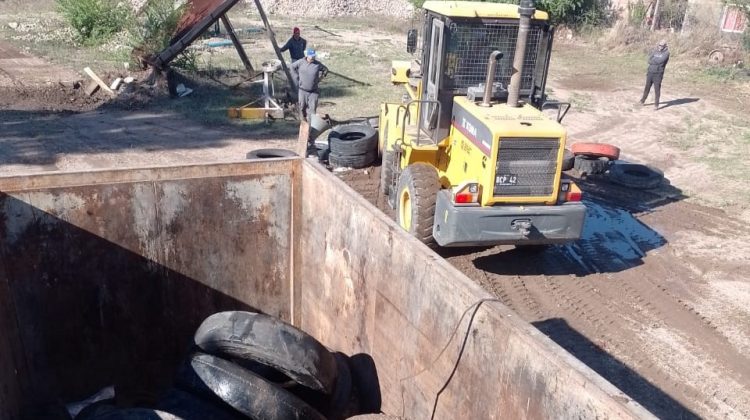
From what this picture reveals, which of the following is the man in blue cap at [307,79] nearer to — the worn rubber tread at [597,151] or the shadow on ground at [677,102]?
the worn rubber tread at [597,151]

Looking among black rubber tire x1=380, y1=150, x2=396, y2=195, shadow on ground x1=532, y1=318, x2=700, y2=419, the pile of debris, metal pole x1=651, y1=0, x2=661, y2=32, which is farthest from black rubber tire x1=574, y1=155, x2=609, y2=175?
the pile of debris

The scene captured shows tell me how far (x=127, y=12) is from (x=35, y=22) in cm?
945

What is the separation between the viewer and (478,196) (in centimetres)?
725

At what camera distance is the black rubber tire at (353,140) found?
10730 mm

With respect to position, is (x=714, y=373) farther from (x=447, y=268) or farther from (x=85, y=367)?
(x=85, y=367)

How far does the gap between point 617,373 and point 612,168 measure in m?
5.88

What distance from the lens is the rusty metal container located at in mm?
3867

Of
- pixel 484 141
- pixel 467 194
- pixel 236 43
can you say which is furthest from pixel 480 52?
pixel 236 43

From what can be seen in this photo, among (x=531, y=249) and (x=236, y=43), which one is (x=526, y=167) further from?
(x=236, y=43)

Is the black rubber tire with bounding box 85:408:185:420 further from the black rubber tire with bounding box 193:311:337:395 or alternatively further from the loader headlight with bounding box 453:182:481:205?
the loader headlight with bounding box 453:182:481:205

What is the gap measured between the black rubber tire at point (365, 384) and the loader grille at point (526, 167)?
329 centimetres

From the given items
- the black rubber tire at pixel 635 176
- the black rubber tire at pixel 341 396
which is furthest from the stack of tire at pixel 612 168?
the black rubber tire at pixel 341 396

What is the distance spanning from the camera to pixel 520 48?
7.34m

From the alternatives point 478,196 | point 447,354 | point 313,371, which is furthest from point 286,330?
point 478,196
